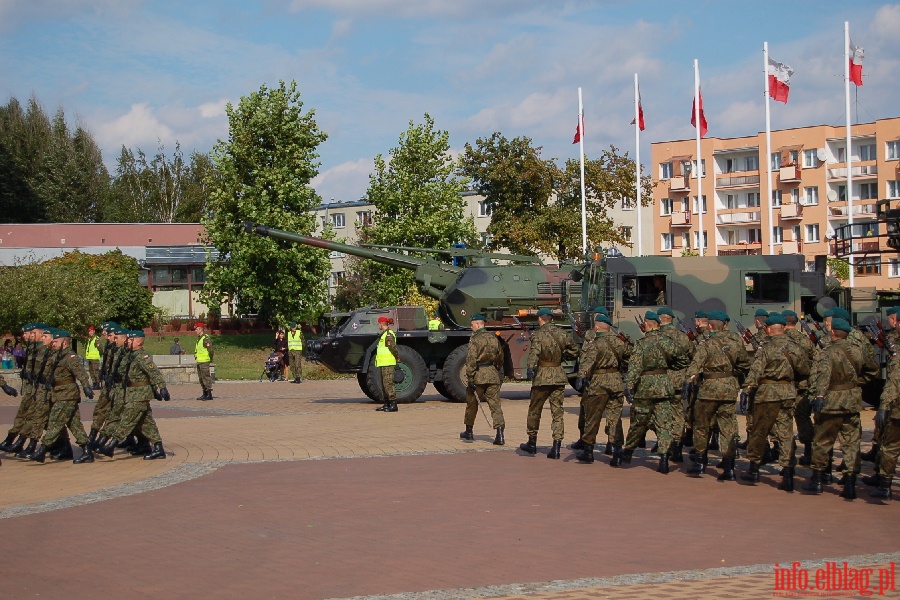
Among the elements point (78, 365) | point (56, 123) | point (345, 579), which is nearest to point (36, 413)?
point (78, 365)

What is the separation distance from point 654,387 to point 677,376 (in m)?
0.76

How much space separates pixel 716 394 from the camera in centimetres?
1184

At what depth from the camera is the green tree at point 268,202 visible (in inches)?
1720

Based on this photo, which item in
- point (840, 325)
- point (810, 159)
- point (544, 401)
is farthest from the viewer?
point (810, 159)

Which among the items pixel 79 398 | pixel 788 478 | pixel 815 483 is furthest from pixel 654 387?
pixel 79 398

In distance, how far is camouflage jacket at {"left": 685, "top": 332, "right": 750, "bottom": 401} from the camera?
11852 mm

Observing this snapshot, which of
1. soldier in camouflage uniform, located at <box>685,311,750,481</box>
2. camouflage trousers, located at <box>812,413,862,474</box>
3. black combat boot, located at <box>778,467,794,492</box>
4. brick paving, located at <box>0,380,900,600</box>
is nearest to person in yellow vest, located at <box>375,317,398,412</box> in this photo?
brick paving, located at <box>0,380,900,600</box>

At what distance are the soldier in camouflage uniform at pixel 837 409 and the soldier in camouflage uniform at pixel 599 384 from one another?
8.82ft

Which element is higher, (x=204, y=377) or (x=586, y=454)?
(x=204, y=377)

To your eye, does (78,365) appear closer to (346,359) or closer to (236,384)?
(346,359)

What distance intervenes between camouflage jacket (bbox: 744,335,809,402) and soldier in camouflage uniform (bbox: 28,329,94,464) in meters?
7.97

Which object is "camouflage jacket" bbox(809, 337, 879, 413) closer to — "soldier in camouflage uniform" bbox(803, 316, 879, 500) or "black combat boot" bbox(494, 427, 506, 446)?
"soldier in camouflage uniform" bbox(803, 316, 879, 500)

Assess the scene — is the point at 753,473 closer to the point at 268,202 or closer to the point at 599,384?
the point at 599,384

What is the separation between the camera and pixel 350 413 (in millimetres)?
20203
